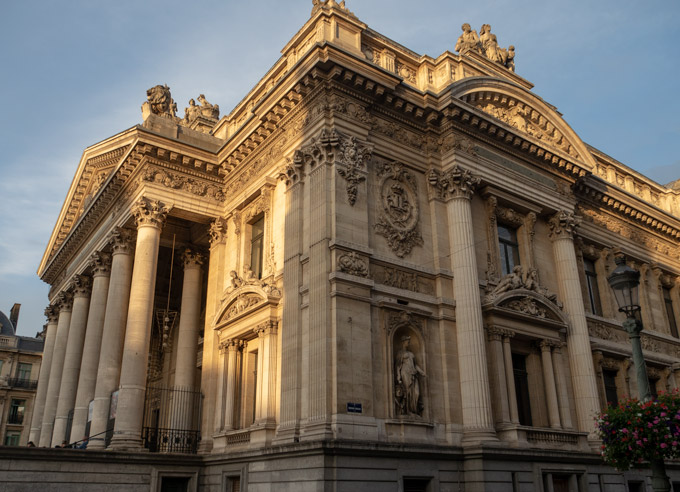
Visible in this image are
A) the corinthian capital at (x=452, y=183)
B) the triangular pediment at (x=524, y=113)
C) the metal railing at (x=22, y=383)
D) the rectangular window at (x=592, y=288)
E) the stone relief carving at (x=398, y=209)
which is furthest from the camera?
the metal railing at (x=22, y=383)

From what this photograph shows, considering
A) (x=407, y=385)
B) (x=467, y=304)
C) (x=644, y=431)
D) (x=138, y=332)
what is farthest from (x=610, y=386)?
(x=138, y=332)

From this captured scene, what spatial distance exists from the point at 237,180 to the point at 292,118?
Result: 14.3 ft

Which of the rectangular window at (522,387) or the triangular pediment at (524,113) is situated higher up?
the triangular pediment at (524,113)

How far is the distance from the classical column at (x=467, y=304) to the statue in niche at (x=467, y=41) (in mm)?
6014

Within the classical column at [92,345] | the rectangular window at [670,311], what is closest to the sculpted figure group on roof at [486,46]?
the rectangular window at [670,311]

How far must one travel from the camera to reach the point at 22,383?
189 feet

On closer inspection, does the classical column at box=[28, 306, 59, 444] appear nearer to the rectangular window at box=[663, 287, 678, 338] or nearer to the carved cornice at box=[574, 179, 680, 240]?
the carved cornice at box=[574, 179, 680, 240]

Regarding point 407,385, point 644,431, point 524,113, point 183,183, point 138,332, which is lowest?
point 644,431

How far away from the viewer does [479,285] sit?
19.1 metres

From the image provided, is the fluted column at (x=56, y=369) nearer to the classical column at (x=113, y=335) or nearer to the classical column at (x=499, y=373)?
the classical column at (x=113, y=335)

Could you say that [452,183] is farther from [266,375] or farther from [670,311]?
[670,311]

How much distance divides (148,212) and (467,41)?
1369 cm

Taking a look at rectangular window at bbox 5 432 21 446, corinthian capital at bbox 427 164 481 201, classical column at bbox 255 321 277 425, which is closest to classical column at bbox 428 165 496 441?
corinthian capital at bbox 427 164 481 201

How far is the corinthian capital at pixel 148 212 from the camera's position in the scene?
2112 cm
